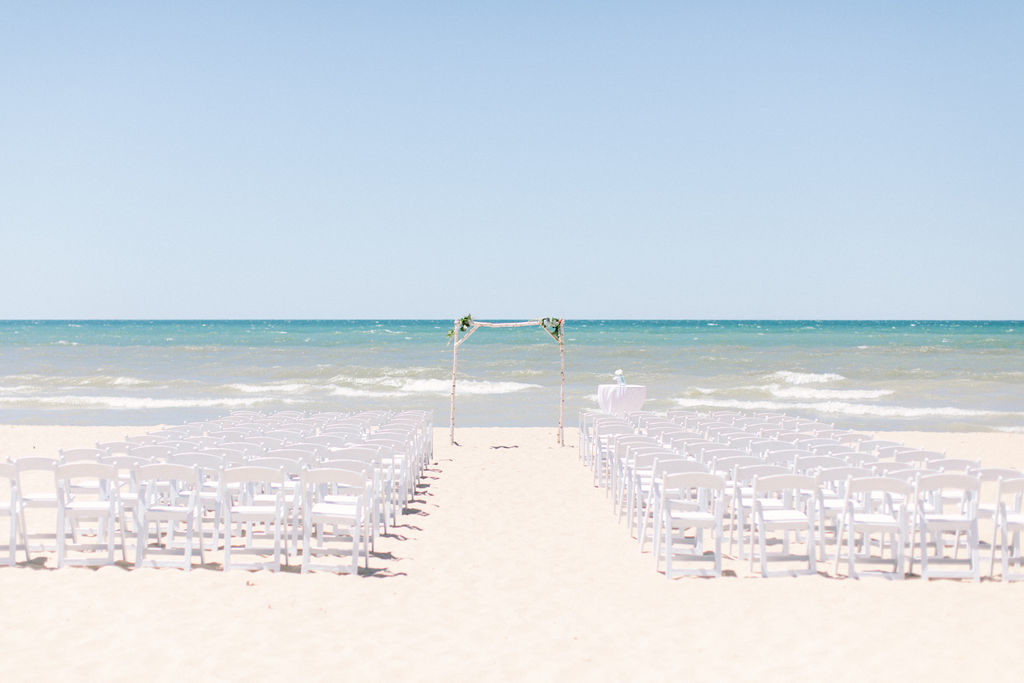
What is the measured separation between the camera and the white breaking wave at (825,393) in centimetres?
2811

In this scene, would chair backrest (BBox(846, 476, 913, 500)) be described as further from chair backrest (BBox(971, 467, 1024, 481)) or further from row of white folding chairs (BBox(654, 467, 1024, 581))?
chair backrest (BBox(971, 467, 1024, 481))

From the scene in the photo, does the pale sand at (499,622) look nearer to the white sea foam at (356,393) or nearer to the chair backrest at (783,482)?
the chair backrest at (783,482)

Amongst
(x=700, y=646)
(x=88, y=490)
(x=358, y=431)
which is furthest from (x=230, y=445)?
(x=700, y=646)

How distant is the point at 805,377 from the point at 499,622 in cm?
3333

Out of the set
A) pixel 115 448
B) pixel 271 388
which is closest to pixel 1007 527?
pixel 115 448

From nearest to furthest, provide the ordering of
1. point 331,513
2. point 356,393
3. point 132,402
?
point 331,513, point 132,402, point 356,393

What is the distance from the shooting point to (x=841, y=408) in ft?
79.8

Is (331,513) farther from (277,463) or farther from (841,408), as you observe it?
(841,408)

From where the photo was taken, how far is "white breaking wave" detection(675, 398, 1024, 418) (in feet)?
72.8

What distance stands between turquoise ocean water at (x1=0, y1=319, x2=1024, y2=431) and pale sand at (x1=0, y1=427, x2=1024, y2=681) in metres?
13.3

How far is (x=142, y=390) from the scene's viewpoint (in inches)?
1135

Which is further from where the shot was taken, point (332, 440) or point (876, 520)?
point (332, 440)

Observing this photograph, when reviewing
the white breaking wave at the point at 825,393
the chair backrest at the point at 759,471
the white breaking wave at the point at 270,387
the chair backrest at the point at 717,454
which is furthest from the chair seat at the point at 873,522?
the white breaking wave at the point at 270,387

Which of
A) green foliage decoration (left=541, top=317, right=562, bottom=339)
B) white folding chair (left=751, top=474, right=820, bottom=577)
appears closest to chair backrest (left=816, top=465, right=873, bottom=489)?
white folding chair (left=751, top=474, right=820, bottom=577)
